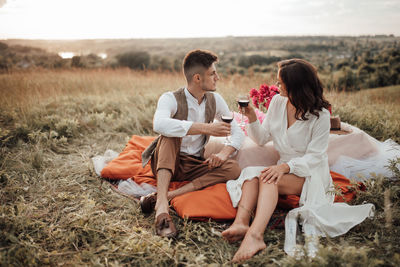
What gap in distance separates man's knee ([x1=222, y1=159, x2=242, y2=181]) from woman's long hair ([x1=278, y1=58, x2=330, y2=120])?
3.16 ft

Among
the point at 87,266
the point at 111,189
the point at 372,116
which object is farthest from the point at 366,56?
the point at 87,266

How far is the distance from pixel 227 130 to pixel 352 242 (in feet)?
4.92

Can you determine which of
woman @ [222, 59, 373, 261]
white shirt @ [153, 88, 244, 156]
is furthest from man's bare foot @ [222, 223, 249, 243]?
white shirt @ [153, 88, 244, 156]

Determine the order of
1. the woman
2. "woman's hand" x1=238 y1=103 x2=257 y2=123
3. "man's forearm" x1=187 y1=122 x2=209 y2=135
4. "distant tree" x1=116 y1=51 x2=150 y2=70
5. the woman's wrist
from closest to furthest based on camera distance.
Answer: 1. the woman
2. the woman's wrist
3. "man's forearm" x1=187 y1=122 x2=209 y2=135
4. "woman's hand" x1=238 y1=103 x2=257 y2=123
5. "distant tree" x1=116 y1=51 x2=150 y2=70

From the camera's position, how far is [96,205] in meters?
3.01

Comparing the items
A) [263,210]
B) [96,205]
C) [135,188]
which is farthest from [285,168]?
[96,205]

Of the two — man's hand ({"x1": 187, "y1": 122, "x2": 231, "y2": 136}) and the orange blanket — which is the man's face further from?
the orange blanket

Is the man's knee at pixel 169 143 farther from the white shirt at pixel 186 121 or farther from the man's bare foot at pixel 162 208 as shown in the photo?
the man's bare foot at pixel 162 208

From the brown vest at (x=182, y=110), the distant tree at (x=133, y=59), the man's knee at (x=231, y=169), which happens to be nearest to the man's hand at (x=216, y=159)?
the man's knee at (x=231, y=169)

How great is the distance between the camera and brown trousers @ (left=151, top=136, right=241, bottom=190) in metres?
2.89

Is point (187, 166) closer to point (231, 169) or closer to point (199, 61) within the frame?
point (231, 169)

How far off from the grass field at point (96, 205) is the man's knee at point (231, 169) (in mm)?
607

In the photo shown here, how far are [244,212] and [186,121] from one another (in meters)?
1.08

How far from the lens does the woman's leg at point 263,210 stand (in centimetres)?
214
